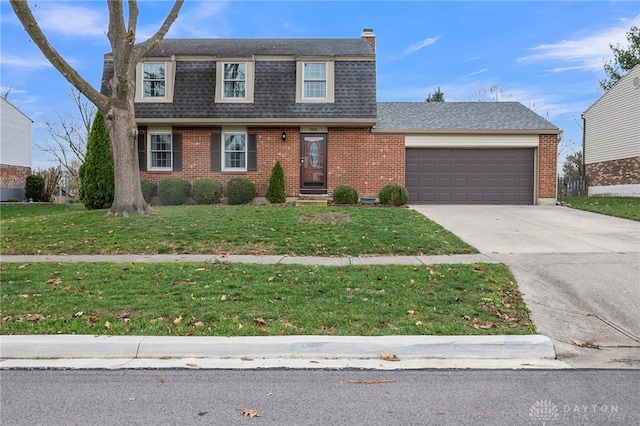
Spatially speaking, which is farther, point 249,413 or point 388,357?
point 388,357

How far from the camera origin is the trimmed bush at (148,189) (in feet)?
55.8

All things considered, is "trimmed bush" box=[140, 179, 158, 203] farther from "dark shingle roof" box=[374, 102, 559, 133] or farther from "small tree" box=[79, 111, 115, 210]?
"dark shingle roof" box=[374, 102, 559, 133]

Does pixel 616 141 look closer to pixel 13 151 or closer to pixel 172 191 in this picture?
pixel 172 191

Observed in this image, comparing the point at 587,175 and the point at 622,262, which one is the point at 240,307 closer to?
the point at 622,262

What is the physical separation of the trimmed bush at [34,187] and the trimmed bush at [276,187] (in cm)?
1515

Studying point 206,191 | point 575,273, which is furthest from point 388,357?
point 206,191

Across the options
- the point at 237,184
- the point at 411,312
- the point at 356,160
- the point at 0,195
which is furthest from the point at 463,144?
the point at 0,195

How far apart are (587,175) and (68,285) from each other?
27.8 meters

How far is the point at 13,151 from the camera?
2652 centimetres

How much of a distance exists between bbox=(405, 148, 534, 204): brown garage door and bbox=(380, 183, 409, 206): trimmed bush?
1.70m

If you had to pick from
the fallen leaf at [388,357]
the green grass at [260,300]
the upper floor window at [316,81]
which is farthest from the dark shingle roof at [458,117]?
the fallen leaf at [388,357]

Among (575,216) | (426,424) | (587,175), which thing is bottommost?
(426,424)

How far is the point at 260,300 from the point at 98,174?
38.1 ft

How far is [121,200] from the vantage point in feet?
39.7
